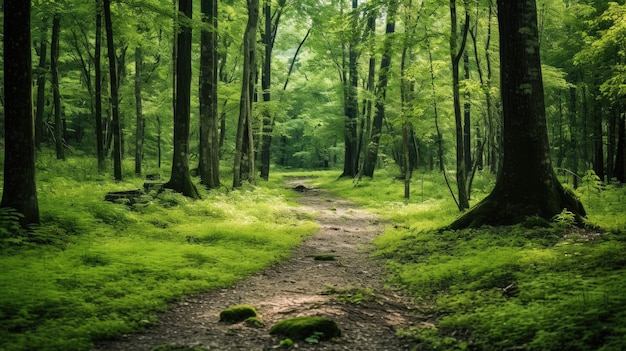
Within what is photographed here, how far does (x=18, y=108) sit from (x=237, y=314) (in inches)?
217

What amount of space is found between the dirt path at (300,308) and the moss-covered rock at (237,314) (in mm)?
120

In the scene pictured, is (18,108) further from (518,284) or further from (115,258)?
(518,284)

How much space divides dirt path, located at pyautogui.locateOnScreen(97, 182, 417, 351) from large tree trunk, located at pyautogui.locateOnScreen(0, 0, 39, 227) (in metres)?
4.08

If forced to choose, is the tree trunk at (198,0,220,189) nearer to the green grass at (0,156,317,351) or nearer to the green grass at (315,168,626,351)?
the green grass at (0,156,317,351)

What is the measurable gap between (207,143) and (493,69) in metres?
13.1

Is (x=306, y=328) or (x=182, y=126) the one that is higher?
(x=182, y=126)

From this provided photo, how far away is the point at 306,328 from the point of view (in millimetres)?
4531

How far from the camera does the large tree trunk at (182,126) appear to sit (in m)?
13.9

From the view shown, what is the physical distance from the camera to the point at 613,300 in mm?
3963

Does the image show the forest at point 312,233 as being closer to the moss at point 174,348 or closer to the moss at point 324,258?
the moss at point 174,348

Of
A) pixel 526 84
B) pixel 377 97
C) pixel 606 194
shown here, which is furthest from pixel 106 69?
pixel 606 194

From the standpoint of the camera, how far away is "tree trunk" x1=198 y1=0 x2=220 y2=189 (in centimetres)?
1588

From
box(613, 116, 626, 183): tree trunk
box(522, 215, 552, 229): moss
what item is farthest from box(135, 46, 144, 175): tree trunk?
box(613, 116, 626, 183): tree trunk

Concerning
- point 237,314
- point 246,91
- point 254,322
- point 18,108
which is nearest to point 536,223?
point 254,322
